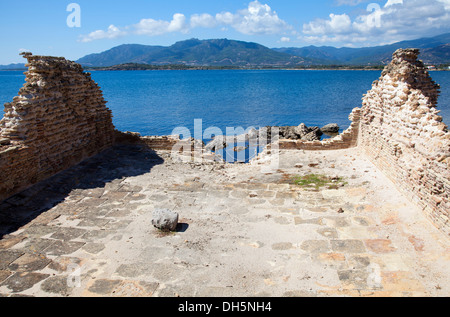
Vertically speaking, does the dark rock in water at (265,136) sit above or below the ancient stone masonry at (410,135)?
below

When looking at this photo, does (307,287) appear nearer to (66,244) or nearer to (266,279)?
(266,279)

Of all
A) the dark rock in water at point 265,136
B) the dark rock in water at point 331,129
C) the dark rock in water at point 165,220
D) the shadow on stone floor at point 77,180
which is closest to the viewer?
the dark rock in water at point 165,220

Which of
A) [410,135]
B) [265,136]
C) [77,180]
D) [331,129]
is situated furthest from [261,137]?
[77,180]

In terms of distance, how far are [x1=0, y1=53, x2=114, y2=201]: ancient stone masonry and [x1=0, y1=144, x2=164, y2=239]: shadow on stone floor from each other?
30cm

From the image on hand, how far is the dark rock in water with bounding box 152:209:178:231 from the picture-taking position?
6721 mm

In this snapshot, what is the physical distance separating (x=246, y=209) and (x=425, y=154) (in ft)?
14.0

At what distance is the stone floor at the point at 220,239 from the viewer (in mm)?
5039

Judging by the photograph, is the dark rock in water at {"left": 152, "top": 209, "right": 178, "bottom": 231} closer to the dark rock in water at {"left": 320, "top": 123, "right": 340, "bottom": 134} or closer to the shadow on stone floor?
the shadow on stone floor

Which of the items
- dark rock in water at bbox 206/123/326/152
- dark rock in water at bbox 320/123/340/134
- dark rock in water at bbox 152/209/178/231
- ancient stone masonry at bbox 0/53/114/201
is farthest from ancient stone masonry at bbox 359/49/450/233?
dark rock in water at bbox 320/123/340/134

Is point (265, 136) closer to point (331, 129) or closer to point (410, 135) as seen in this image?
point (331, 129)

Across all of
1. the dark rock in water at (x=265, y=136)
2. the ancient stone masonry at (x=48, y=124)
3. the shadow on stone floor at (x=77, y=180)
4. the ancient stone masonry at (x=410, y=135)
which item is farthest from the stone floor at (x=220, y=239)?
the dark rock in water at (x=265, y=136)

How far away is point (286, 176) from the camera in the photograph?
994cm

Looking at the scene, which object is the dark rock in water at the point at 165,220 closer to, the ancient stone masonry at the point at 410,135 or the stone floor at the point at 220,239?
the stone floor at the point at 220,239

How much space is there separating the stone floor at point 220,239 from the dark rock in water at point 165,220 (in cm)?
15
